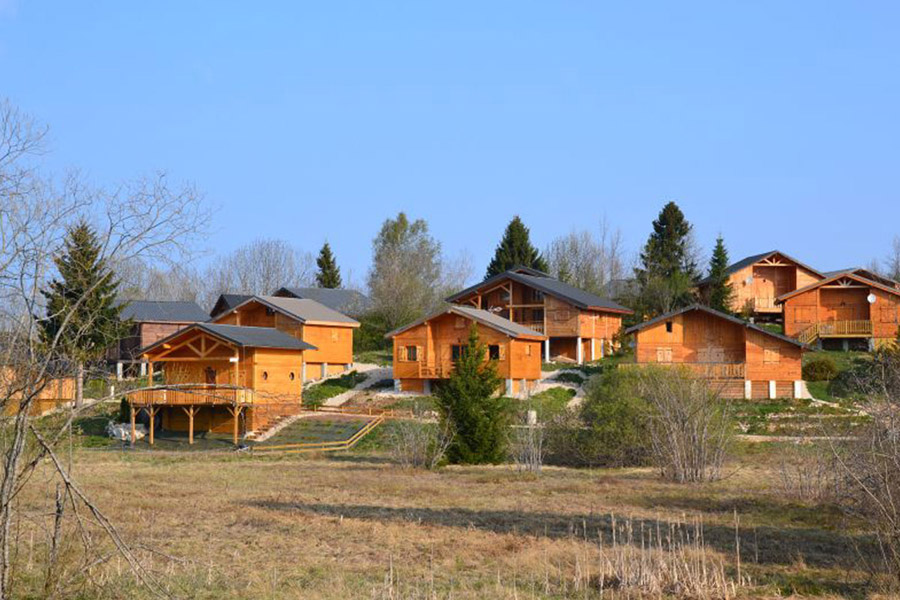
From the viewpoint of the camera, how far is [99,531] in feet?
47.6

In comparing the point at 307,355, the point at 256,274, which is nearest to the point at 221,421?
the point at 307,355

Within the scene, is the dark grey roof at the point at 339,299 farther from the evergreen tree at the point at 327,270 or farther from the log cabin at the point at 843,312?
the log cabin at the point at 843,312

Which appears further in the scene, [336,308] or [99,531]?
Result: [336,308]

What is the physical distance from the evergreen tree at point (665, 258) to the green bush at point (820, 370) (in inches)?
684

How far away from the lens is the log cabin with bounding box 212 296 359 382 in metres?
55.8

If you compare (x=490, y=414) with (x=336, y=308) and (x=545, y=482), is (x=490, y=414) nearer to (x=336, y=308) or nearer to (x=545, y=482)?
(x=545, y=482)

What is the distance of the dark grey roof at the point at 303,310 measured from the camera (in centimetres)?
5562

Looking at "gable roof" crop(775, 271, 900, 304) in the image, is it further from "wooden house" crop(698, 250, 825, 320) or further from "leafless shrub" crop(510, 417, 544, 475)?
"leafless shrub" crop(510, 417, 544, 475)

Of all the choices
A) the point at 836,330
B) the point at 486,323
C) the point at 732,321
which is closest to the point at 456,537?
the point at 486,323

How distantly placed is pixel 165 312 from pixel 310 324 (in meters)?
13.2

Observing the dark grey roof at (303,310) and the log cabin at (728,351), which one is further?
the dark grey roof at (303,310)

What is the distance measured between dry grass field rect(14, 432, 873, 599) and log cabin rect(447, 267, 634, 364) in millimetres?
29451

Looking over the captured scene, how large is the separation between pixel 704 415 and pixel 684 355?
2482 centimetres

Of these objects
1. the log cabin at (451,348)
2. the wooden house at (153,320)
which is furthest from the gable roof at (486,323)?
the wooden house at (153,320)
